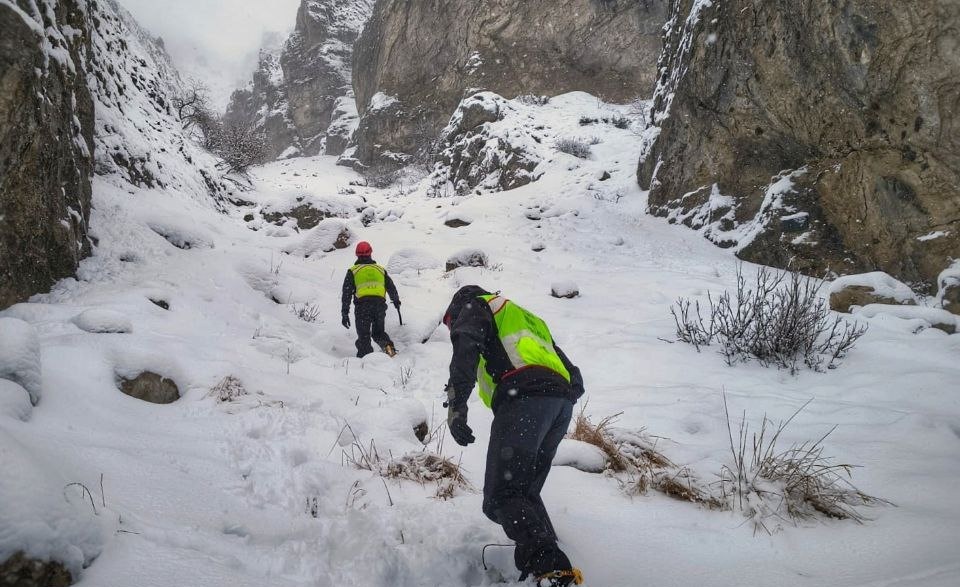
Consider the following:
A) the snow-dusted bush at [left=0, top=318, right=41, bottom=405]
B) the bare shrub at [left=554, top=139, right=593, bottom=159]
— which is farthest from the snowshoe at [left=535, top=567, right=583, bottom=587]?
the bare shrub at [left=554, top=139, right=593, bottom=159]

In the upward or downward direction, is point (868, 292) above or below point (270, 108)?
below

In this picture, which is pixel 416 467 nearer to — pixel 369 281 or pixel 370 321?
pixel 370 321

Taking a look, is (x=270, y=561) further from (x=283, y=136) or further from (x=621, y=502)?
(x=283, y=136)

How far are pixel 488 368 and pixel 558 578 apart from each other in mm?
959

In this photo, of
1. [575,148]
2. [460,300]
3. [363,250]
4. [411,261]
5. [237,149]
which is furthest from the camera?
[237,149]

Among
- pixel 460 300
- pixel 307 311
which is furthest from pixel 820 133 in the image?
pixel 307 311

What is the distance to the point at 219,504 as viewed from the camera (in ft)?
7.32

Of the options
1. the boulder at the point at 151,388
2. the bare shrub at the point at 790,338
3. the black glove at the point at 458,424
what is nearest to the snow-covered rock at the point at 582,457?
the black glove at the point at 458,424

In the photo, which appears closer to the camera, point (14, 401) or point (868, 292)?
point (14, 401)

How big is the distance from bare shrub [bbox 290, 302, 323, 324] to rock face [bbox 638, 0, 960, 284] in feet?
26.0

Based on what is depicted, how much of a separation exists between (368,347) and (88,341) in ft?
9.95

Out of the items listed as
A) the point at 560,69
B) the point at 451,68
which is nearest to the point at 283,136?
the point at 451,68

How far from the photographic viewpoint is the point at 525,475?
2.11m

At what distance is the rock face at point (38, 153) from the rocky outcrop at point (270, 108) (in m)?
41.5
